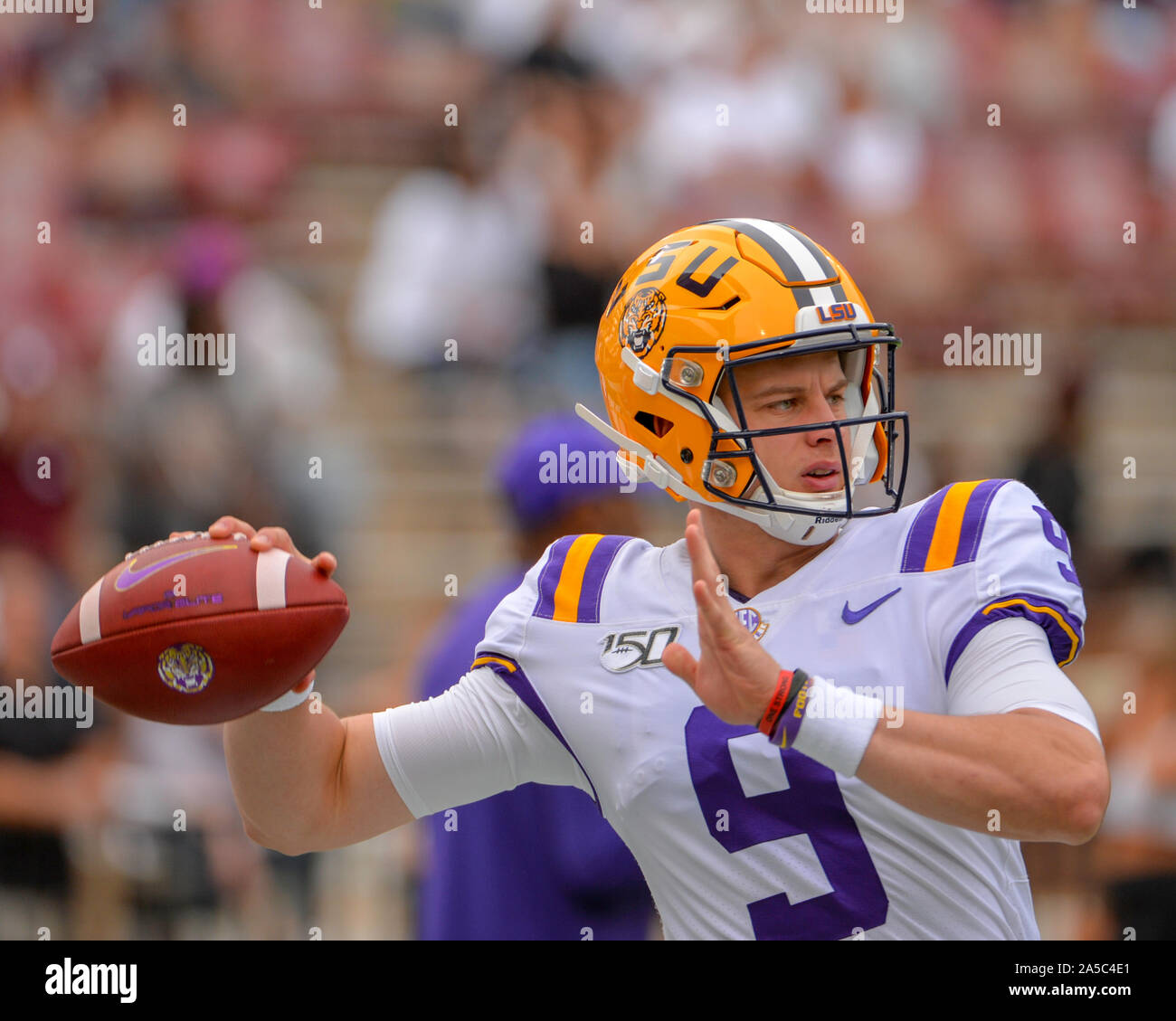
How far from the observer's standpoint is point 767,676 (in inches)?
80.0

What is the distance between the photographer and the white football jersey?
88.2 inches

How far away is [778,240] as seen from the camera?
2.57 meters

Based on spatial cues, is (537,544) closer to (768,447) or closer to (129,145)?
(768,447)

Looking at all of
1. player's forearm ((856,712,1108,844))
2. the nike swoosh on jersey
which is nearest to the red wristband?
player's forearm ((856,712,1108,844))

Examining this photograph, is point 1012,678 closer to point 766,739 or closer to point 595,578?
point 766,739

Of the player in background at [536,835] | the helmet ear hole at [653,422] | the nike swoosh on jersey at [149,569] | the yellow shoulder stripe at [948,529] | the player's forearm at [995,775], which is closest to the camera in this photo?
the player's forearm at [995,775]

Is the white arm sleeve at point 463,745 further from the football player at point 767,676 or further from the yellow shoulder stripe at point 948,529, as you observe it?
the yellow shoulder stripe at point 948,529

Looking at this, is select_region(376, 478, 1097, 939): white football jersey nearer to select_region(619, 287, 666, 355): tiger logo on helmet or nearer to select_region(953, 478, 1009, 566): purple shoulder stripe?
select_region(953, 478, 1009, 566): purple shoulder stripe

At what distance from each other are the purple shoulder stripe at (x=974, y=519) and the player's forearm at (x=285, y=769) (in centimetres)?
101

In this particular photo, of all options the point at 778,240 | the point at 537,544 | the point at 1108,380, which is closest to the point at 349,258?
the point at 1108,380

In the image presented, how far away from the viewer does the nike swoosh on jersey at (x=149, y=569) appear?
2404mm

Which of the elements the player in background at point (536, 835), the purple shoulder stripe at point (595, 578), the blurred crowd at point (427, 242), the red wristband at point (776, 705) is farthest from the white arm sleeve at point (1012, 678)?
the blurred crowd at point (427, 242)

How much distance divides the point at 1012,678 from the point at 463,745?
871 millimetres

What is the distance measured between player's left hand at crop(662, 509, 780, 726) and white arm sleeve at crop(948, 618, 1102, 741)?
0.30 m
